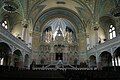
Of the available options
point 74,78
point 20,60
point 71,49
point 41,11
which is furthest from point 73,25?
point 74,78

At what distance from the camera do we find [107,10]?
2823 centimetres

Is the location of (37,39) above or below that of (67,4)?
below

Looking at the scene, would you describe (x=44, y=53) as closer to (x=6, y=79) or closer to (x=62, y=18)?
(x=62, y=18)

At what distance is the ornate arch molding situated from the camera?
33875mm

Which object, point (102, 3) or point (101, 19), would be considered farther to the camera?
point (101, 19)

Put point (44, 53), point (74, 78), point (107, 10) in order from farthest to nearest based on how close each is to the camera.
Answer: point (44, 53), point (107, 10), point (74, 78)

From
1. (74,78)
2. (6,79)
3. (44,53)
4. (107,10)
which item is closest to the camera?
(74,78)

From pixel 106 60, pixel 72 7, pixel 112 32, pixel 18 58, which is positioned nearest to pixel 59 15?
pixel 72 7

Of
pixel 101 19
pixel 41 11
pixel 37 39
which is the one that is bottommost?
pixel 37 39

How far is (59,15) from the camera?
3609 centimetres

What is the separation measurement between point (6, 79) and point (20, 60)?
51.7 ft

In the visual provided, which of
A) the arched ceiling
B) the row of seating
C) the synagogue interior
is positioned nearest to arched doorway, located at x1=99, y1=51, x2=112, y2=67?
the synagogue interior

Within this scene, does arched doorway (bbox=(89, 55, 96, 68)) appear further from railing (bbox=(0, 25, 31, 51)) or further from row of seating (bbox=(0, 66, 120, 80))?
row of seating (bbox=(0, 66, 120, 80))

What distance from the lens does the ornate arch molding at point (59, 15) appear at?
111 feet
